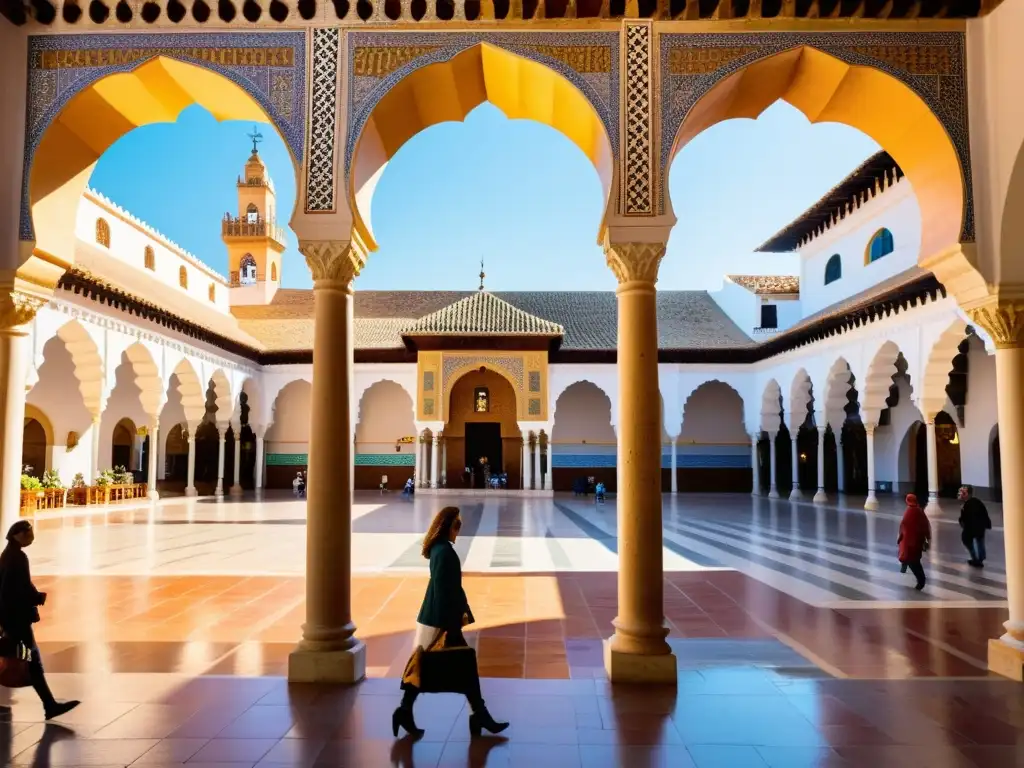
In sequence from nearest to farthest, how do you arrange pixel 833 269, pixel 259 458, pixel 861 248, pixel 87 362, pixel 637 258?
1. pixel 637 258
2. pixel 87 362
3. pixel 861 248
4. pixel 833 269
5. pixel 259 458

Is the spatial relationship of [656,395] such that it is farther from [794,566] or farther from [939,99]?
[794,566]

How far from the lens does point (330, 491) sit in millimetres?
5598

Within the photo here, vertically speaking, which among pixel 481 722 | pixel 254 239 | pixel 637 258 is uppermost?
pixel 254 239

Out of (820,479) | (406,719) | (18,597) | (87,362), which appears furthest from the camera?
(820,479)

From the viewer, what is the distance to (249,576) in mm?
9727

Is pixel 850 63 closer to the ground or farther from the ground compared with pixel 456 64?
closer to the ground

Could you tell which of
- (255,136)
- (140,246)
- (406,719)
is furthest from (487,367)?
(406,719)

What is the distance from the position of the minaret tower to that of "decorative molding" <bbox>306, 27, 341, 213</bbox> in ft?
98.0

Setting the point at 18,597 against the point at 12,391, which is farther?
the point at 12,391

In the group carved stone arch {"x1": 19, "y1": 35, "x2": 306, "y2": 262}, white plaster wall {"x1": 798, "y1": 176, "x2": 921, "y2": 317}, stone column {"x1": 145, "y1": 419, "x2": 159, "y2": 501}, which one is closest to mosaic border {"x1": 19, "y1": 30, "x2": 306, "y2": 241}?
carved stone arch {"x1": 19, "y1": 35, "x2": 306, "y2": 262}

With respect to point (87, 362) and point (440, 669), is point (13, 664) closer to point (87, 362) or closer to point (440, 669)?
point (440, 669)

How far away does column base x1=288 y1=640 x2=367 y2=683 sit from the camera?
209 inches

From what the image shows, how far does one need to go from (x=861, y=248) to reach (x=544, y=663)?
20.7 meters

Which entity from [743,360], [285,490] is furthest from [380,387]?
[743,360]
